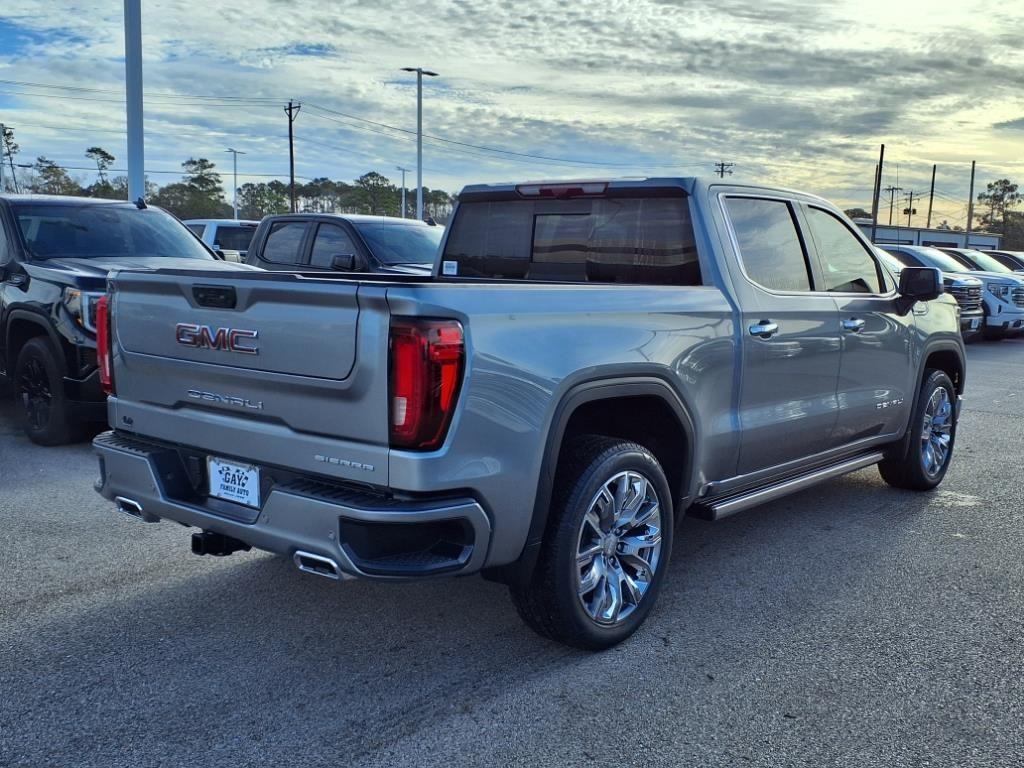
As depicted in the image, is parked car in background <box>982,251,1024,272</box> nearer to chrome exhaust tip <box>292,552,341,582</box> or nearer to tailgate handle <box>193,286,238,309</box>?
tailgate handle <box>193,286,238,309</box>

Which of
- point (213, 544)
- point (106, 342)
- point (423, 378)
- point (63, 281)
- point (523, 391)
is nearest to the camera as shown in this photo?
point (423, 378)

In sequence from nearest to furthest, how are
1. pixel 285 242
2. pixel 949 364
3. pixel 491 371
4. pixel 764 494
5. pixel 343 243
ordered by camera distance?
pixel 491 371, pixel 764 494, pixel 949 364, pixel 343 243, pixel 285 242

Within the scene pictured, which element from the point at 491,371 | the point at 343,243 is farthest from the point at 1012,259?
the point at 491,371

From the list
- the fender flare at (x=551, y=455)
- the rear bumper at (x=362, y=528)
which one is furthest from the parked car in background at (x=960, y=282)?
the rear bumper at (x=362, y=528)

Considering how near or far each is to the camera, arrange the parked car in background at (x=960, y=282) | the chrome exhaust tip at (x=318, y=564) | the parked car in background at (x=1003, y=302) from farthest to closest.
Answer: the parked car in background at (x=1003, y=302) → the parked car in background at (x=960, y=282) → the chrome exhaust tip at (x=318, y=564)

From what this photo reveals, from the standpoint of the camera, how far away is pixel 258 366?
3.49 metres

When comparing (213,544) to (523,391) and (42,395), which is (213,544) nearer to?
(523,391)

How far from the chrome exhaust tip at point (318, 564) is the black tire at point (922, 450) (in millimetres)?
4311

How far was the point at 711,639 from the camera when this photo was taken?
13.3ft

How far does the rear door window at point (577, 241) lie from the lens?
4.71 metres

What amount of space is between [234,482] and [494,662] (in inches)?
47.3

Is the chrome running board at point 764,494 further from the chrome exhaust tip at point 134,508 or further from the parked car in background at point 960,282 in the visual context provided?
the parked car in background at point 960,282

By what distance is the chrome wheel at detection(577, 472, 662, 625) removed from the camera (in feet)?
12.7

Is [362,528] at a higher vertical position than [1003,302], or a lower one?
higher
